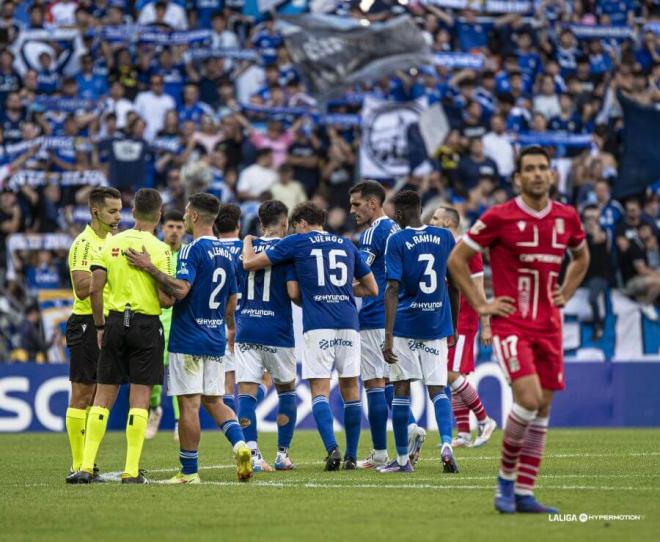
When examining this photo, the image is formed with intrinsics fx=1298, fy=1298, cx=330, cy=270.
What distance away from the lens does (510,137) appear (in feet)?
80.5

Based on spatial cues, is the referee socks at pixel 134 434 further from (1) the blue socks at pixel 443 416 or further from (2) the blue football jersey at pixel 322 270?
(1) the blue socks at pixel 443 416

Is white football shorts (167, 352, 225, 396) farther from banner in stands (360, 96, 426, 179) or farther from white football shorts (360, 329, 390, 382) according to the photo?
banner in stands (360, 96, 426, 179)

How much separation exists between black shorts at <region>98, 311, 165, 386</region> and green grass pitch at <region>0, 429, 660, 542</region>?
0.94 meters

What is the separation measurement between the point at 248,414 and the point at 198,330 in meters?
1.99

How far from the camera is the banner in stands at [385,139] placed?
22969 millimetres

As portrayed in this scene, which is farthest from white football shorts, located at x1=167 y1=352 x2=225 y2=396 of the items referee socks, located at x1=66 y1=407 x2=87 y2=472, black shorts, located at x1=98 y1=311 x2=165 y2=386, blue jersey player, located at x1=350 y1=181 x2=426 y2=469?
blue jersey player, located at x1=350 y1=181 x2=426 y2=469

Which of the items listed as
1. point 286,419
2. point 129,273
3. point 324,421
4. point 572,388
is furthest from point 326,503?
point 572,388

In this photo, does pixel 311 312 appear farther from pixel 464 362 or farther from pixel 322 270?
pixel 464 362

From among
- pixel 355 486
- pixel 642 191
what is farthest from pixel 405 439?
pixel 642 191

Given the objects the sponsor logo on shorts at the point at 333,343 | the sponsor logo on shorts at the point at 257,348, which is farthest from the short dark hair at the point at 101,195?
the sponsor logo on shorts at the point at 333,343

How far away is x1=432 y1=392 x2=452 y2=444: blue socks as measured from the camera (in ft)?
40.6

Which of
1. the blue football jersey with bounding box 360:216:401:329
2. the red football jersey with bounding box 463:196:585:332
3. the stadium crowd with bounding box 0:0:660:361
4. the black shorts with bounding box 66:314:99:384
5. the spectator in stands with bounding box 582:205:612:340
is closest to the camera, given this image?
the red football jersey with bounding box 463:196:585:332

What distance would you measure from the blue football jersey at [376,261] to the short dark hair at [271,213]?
2.97 ft

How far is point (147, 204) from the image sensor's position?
11.3 m
